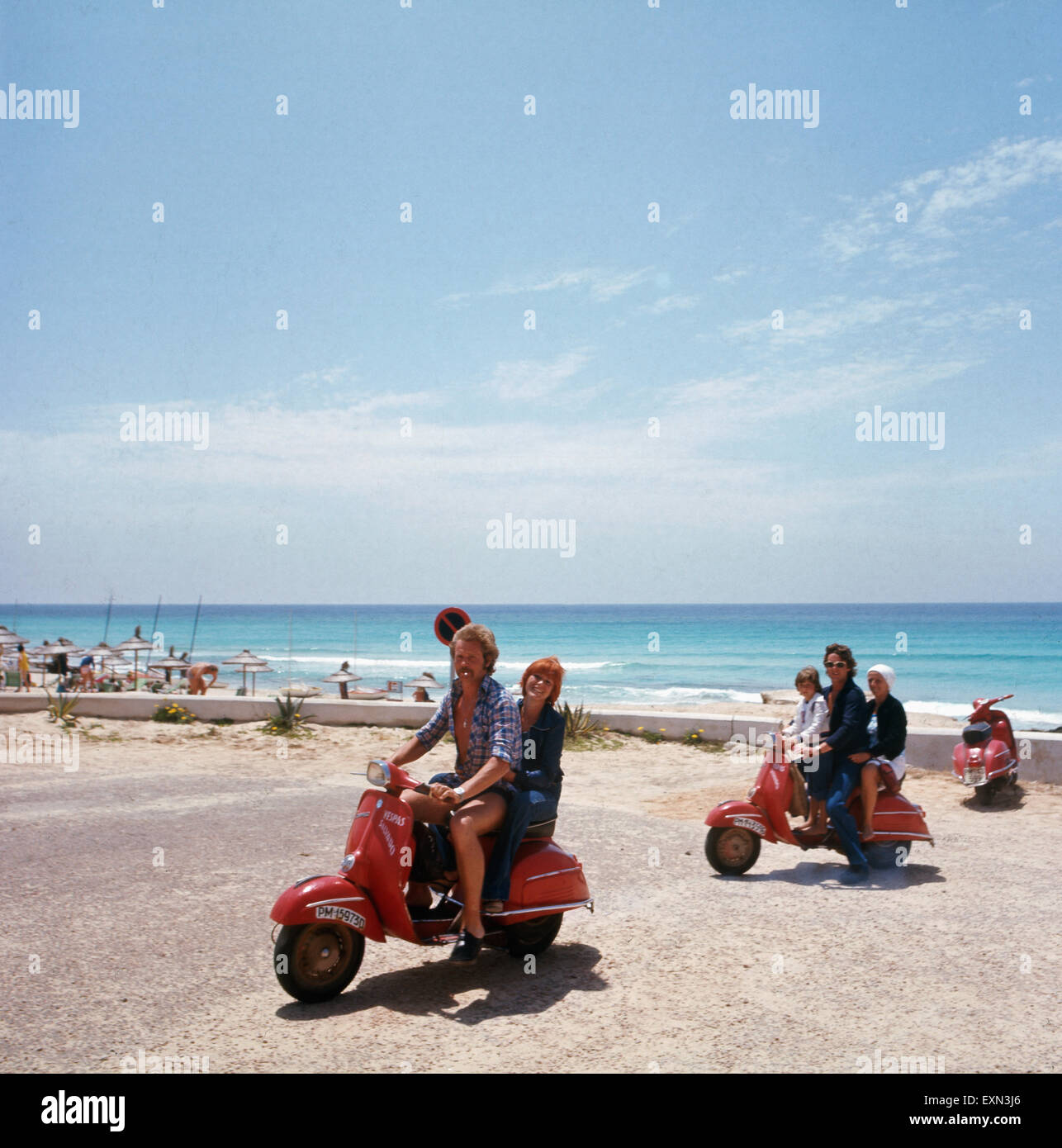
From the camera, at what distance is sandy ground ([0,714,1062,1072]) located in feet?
13.2

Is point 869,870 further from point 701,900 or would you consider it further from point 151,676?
point 151,676

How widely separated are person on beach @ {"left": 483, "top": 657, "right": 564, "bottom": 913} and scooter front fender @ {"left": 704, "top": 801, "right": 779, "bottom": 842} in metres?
2.37

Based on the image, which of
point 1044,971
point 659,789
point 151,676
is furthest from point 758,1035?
point 151,676

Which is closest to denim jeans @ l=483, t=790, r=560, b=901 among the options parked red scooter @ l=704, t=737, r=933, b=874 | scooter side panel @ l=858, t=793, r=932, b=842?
parked red scooter @ l=704, t=737, r=933, b=874

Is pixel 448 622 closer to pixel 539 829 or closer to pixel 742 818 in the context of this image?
pixel 742 818

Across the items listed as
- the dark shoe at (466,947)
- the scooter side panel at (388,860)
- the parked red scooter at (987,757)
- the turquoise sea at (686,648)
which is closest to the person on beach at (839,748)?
the parked red scooter at (987,757)

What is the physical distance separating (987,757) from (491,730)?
730cm

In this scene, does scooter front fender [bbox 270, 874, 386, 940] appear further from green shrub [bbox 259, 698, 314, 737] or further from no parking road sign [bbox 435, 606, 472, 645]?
green shrub [bbox 259, 698, 314, 737]

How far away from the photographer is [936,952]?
5.32m

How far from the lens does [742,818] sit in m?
7.42

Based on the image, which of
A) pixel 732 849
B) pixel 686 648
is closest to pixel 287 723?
pixel 732 849

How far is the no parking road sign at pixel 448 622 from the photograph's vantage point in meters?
10.9

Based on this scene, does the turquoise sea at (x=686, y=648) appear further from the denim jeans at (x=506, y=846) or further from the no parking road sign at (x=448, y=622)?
the denim jeans at (x=506, y=846)
